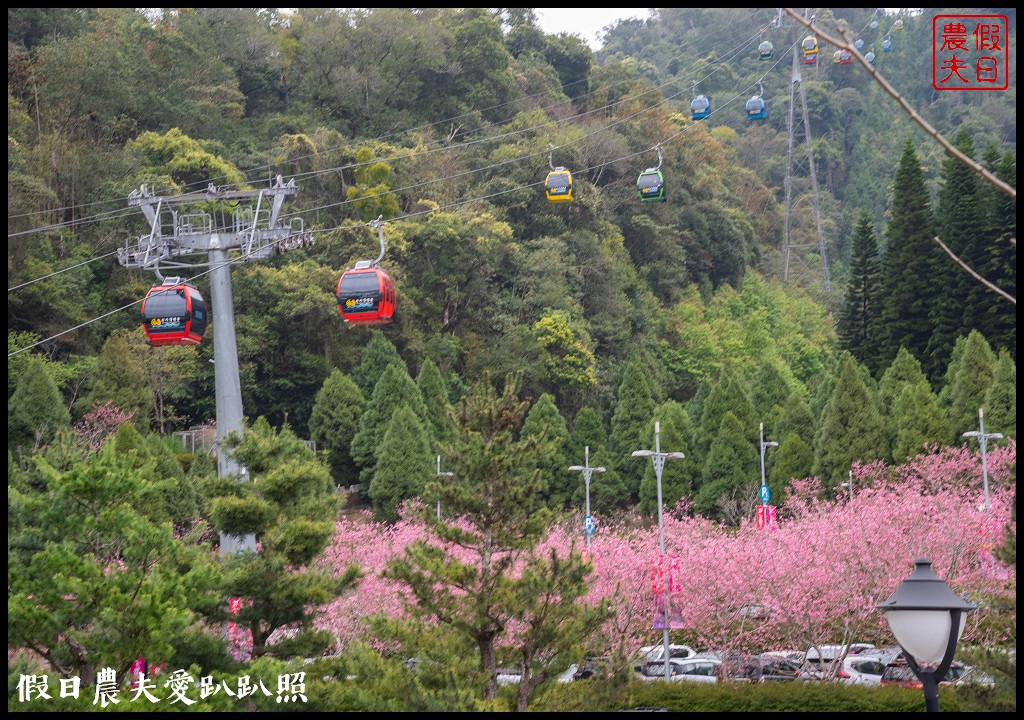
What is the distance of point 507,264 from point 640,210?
413 inches

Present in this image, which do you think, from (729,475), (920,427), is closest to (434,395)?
(729,475)

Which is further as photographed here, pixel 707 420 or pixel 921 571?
pixel 707 420

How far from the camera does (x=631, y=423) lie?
4272 cm

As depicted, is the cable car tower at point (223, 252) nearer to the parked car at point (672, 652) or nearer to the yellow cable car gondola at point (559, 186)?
the parked car at point (672, 652)

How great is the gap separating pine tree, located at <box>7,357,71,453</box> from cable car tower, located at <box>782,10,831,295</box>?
139 feet

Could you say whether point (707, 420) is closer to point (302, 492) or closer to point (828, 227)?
point (302, 492)

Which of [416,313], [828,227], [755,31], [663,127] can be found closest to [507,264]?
[416,313]

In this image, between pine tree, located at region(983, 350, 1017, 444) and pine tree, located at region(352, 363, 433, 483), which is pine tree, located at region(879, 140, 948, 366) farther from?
pine tree, located at region(352, 363, 433, 483)

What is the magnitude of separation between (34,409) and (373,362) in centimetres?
1215

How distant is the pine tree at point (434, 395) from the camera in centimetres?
4112

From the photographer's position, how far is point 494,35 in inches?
2248

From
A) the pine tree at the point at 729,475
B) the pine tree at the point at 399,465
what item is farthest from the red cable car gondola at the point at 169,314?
the pine tree at the point at 729,475

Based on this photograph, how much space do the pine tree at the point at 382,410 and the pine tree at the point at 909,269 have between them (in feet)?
52.5

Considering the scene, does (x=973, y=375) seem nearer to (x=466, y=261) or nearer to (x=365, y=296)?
(x=365, y=296)
